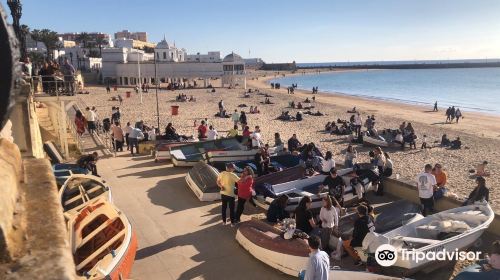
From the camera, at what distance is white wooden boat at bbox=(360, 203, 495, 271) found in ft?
23.5

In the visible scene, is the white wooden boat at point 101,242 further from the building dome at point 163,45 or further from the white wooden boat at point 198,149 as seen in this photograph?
the building dome at point 163,45

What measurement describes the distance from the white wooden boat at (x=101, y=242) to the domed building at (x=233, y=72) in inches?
Answer: 2565

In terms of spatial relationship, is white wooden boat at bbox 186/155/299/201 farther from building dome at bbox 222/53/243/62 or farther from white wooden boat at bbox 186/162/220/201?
building dome at bbox 222/53/243/62

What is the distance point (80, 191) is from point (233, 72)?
65.5 m

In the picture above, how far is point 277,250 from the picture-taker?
298 inches

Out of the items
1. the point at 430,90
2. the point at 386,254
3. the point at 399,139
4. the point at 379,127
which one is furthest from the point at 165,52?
the point at 386,254

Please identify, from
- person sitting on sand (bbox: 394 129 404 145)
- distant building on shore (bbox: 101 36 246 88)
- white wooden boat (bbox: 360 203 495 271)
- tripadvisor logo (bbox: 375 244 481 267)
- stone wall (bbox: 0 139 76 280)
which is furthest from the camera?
distant building on shore (bbox: 101 36 246 88)

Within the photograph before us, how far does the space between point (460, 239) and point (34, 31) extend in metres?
95.8

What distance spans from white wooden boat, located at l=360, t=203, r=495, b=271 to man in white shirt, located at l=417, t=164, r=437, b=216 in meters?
0.79

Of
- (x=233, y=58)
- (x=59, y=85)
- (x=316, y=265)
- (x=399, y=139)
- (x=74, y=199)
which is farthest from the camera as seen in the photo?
(x=233, y=58)

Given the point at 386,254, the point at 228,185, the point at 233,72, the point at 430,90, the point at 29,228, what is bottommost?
the point at 386,254

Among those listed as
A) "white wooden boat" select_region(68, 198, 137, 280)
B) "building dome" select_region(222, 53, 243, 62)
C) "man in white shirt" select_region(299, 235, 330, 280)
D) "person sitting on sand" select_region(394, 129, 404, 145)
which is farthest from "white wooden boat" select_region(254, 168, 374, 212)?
"building dome" select_region(222, 53, 243, 62)

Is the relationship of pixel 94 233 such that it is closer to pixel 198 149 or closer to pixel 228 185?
pixel 228 185

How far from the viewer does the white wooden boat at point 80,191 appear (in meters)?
8.77
